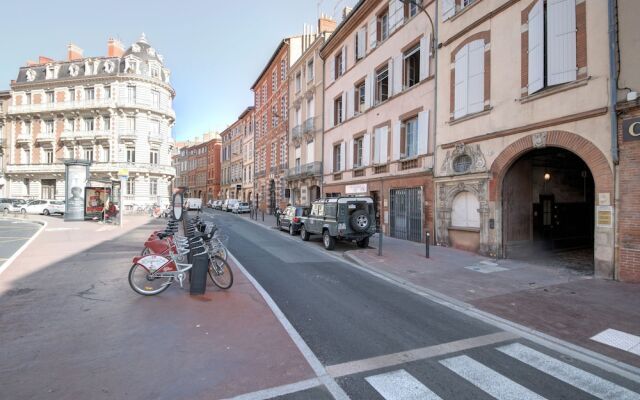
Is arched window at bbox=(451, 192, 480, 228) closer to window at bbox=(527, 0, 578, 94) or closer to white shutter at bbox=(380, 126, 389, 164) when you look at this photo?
window at bbox=(527, 0, 578, 94)

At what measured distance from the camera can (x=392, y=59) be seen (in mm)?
17375

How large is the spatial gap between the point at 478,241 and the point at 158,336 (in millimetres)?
10803

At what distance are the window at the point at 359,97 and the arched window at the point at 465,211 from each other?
9.44 m

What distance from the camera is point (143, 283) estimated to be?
6.62 m

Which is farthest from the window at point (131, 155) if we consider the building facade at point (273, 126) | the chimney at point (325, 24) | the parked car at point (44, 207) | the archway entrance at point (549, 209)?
the archway entrance at point (549, 209)

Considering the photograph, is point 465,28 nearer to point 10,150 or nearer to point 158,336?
point 158,336

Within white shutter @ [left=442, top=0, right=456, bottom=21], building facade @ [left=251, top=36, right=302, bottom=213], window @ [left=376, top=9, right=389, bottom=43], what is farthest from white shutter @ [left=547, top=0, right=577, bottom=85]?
building facade @ [left=251, top=36, right=302, bottom=213]

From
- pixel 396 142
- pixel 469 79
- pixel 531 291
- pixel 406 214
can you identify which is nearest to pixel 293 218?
pixel 406 214

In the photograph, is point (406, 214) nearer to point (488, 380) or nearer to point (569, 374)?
point (569, 374)

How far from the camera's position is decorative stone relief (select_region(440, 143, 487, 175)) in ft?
39.5

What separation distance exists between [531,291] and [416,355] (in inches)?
183

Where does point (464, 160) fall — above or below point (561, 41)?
below

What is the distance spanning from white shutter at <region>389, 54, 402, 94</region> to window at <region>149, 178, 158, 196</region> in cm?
3550

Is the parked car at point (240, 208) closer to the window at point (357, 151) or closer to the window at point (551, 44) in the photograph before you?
the window at point (357, 151)
